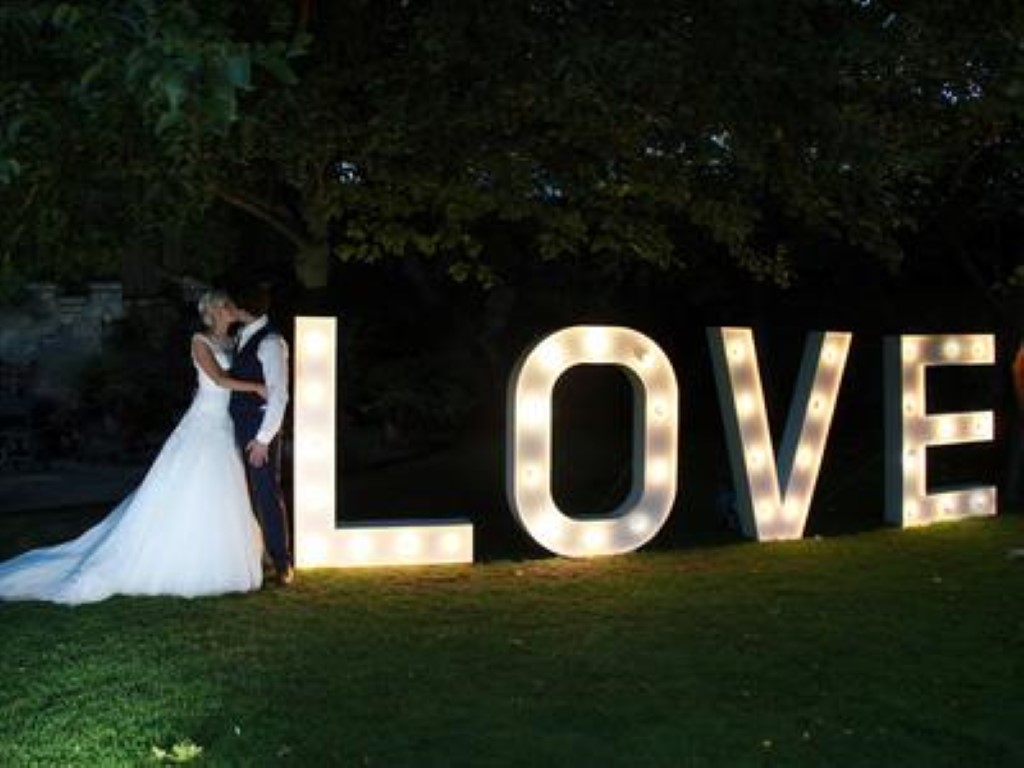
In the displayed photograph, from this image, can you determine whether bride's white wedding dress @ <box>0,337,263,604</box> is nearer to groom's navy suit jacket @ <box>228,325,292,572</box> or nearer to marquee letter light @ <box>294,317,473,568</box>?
groom's navy suit jacket @ <box>228,325,292,572</box>

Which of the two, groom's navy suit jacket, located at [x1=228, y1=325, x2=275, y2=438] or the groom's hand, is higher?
groom's navy suit jacket, located at [x1=228, y1=325, x2=275, y2=438]

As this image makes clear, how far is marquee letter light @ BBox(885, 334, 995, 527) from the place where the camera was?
1141 centimetres

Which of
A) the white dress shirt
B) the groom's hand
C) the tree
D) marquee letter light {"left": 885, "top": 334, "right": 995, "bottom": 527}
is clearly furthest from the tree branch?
marquee letter light {"left": 885, "top": 334, "right": 995, "bottom": 527}

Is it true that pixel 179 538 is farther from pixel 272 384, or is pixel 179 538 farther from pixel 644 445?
pixel 644 445

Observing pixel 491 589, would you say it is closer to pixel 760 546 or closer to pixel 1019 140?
pixel 760 546

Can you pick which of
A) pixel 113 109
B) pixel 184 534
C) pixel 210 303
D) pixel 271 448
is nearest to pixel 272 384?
pixel 271 448

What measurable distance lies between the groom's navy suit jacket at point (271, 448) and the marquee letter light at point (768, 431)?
3.70 metres

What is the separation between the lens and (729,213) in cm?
1062

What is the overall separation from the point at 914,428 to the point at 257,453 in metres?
5.93

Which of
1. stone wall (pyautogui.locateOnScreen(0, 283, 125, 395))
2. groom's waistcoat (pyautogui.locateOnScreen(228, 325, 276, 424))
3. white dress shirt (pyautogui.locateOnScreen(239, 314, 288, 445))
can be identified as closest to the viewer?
white dress shirt (pyautogui.locateOnScreen(239, 314, 288, 445))

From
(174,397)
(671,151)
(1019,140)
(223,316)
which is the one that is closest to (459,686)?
(223,316)

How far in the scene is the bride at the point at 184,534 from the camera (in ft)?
27.4

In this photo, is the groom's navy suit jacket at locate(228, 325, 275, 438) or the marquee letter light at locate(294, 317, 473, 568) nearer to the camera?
the groom's navy suit jacket at locate(228, 325, 275, 438)

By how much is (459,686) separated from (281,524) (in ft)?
8.58
